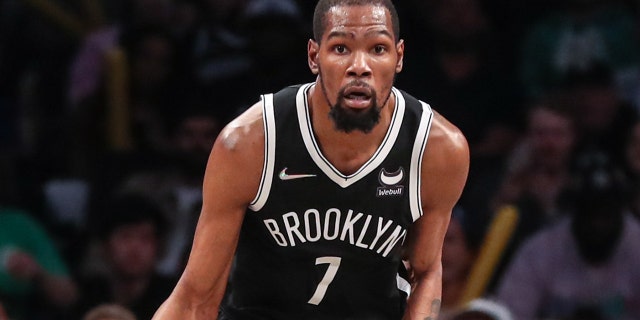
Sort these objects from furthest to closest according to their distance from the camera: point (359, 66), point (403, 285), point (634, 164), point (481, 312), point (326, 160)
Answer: point (634, 164) → point (481, 312) → point (403, 285) → point (326, 160) → point (359, 66)

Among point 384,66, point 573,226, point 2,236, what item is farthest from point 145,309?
point 384,66

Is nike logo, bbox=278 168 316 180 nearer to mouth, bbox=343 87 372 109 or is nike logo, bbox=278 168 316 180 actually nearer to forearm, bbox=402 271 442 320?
mouth, bbox=343 87 372 109

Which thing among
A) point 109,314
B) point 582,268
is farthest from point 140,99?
point 582,268

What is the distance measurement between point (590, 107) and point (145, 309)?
252cm

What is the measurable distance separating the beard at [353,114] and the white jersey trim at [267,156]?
19 centimetres

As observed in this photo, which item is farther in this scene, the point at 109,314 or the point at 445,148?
the point at 109,314

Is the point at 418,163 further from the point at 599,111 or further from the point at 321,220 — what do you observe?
the point at 599,111

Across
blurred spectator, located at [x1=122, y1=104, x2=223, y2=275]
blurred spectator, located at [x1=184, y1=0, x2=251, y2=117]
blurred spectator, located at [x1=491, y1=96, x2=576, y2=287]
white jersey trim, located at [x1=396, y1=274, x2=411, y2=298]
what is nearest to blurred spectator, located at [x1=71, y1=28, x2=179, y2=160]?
blurred spectator, located at [x1=184, y1=0, x2=251, y2=117]

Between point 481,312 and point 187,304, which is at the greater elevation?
point 187,304

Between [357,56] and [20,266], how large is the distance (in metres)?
3.52

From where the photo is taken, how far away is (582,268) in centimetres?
680

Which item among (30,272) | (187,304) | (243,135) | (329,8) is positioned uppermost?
(329,8)

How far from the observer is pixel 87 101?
323 inches

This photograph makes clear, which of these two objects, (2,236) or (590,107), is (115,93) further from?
(590,107)
